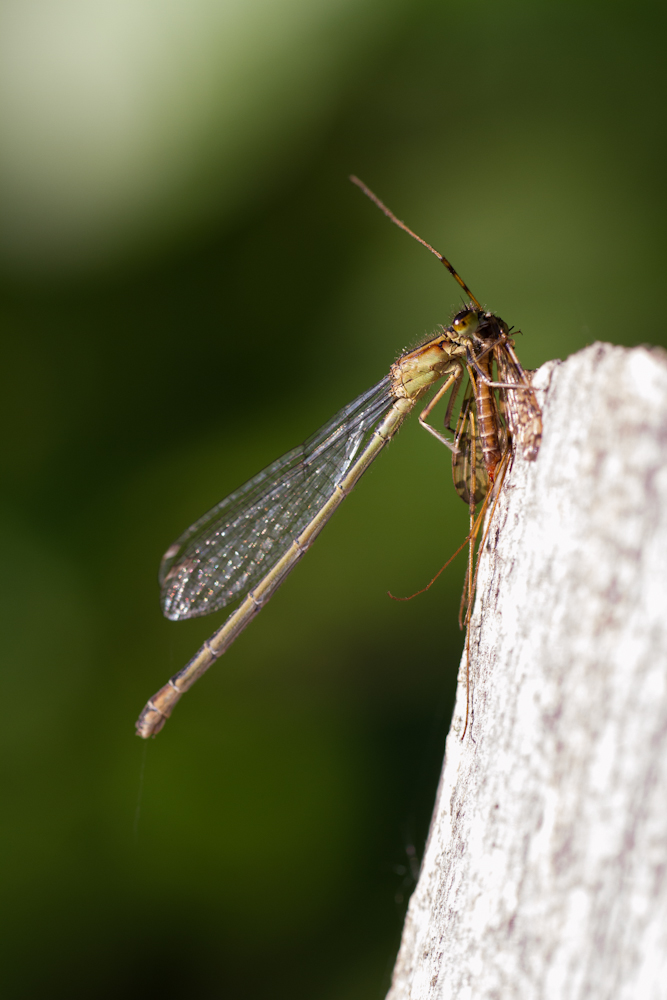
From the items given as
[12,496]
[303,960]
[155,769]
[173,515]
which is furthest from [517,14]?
[303,960]

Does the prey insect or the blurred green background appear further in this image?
the blurred green background

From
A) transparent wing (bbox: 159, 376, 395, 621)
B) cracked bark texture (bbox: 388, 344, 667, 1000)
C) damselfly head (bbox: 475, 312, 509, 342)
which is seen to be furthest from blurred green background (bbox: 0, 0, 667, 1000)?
cracked bark texture (bbox: 388, 344, 667, 1000)

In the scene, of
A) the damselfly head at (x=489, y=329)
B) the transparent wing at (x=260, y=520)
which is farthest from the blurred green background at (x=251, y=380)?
the damselfly head at (x=489, y=329)

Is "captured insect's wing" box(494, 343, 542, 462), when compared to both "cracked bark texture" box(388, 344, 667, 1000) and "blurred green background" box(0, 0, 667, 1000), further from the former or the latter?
"blurred green background" box(0, 0, 667, 1000)

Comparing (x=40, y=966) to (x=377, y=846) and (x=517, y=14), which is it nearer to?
(x=377, y=846)

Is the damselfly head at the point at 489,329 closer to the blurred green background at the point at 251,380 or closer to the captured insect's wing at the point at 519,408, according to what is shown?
the captured insect's wing at the point at 519,408
